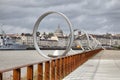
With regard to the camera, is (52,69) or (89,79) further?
(89,79)

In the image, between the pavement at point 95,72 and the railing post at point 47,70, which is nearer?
the railing post at point 47,70

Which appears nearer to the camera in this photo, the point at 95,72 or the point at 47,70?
the point at 47,70

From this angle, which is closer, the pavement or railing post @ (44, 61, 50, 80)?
railing post @ (44, 61, 50, 80)

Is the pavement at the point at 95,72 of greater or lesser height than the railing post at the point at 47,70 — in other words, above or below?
below

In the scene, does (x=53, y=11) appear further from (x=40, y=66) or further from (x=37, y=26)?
(x=40, y=66)

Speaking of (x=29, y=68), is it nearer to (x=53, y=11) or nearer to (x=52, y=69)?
(x=52, y=69)

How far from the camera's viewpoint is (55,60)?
1541 centimetres

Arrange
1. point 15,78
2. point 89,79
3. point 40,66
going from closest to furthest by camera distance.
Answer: point 15,78
point 40,66
point 89,79

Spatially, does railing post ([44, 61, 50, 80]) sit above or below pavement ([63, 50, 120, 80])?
above

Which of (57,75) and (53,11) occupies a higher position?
(53,11)

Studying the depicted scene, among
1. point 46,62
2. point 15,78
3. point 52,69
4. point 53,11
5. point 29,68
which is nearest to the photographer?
point 15,78

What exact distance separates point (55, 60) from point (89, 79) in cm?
256

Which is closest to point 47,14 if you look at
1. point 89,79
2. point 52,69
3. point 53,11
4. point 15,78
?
point 53,11

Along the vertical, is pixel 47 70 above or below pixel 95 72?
above
